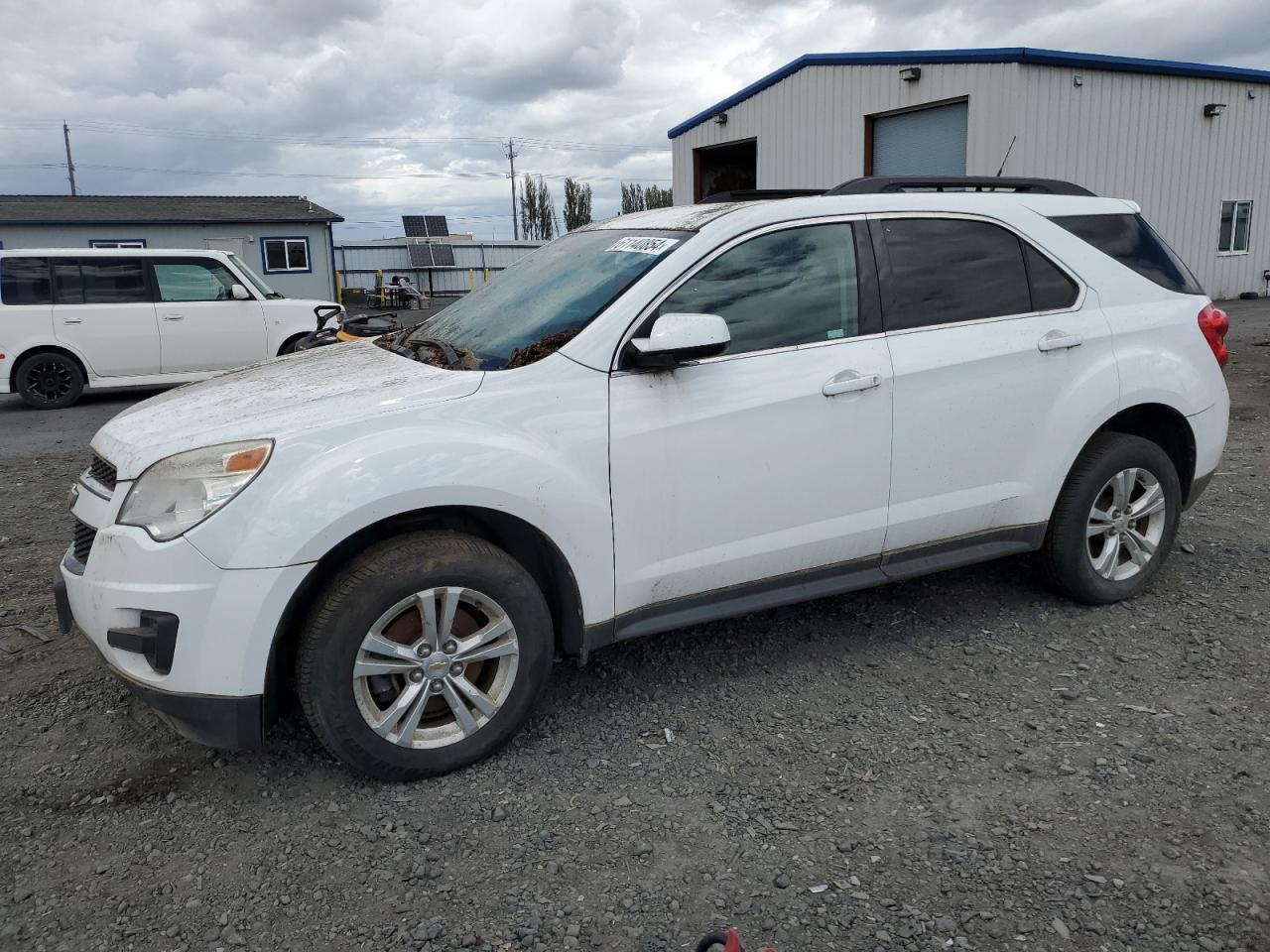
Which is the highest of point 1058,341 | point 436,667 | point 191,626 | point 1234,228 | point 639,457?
point 1234,228

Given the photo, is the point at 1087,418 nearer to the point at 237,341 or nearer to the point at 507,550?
the point at 507,550

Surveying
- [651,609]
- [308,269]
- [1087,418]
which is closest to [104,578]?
[651,609]

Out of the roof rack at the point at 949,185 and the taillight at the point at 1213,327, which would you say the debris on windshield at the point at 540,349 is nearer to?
the roof rack at the point at 949,185

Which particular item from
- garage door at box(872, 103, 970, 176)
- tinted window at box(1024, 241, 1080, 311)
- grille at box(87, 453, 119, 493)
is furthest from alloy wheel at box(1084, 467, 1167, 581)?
garage door at box(872, 103, 970, 176)

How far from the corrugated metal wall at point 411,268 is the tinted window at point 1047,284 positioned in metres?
Answer: 37.3

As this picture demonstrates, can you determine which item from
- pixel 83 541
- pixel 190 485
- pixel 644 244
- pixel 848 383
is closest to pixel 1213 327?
pixel 848 383

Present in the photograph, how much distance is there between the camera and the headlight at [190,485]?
281cm

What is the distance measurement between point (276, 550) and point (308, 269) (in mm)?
30985

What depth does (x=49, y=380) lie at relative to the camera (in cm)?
1189

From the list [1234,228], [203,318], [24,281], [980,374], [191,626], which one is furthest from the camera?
[1234,228]

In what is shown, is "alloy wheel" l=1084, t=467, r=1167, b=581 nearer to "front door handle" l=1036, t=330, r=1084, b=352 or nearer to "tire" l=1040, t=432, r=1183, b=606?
"tire" l=1040, t=432, r=1183, b=606

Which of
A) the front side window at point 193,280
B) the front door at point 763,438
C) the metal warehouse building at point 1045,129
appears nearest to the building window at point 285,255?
the metal warehouse building at point 1045,129

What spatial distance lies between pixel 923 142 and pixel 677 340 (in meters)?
17.6

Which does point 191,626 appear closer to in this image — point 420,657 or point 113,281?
point 420,657
